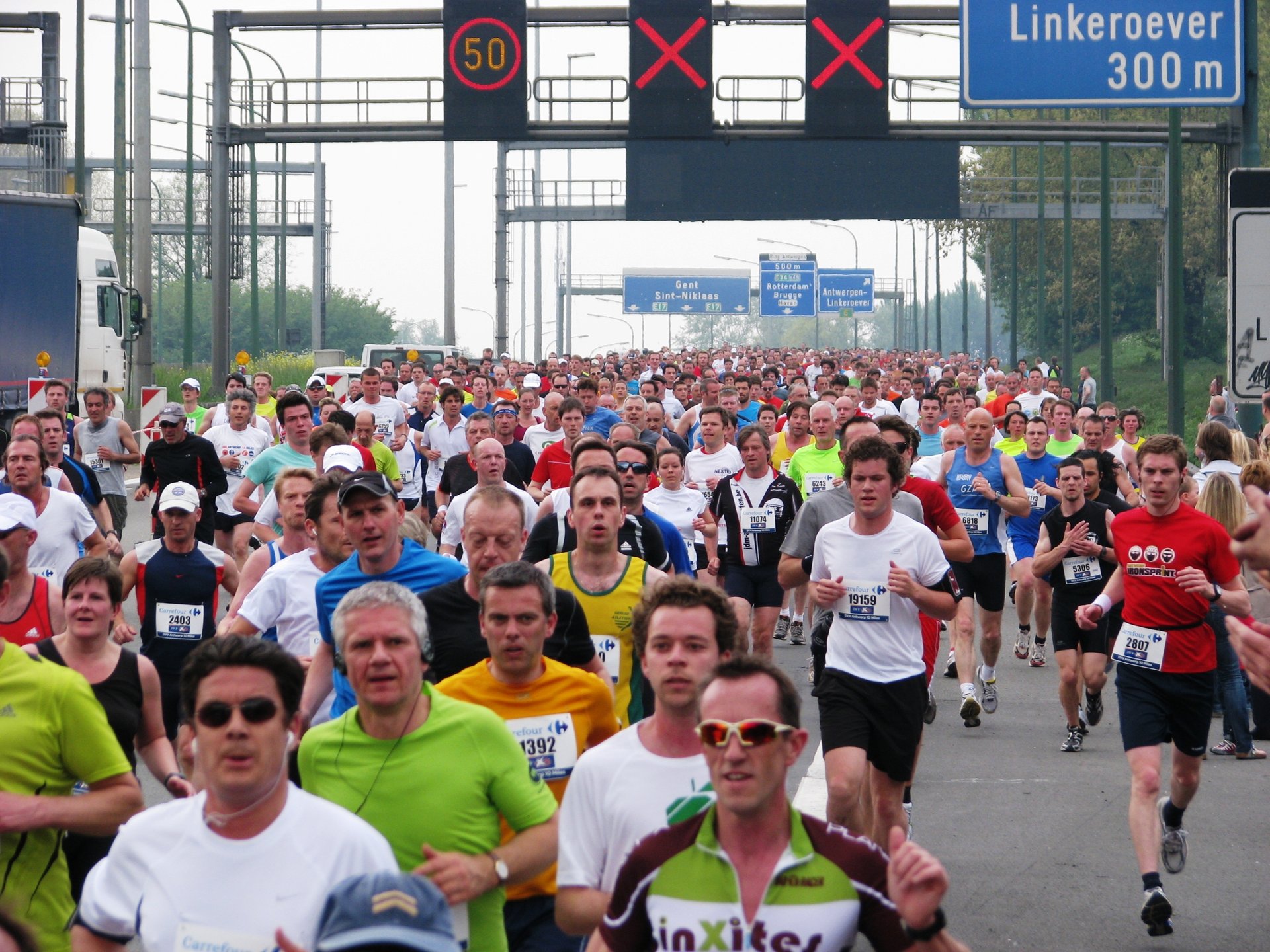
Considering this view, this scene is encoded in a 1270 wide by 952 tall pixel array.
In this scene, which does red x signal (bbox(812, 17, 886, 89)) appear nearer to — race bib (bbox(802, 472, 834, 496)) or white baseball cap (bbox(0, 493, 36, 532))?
race bib (bbox(802, 472, 834, 496))

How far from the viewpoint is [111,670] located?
19.5 ft

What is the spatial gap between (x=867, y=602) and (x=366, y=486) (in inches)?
83.4

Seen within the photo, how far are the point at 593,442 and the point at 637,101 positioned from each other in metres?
15.1

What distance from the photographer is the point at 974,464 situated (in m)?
12.8

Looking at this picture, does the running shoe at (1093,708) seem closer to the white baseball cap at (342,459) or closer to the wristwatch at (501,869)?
the white baseball cap at (342,459)

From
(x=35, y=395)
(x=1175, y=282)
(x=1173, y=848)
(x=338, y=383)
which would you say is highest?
(x=1175, y=282)

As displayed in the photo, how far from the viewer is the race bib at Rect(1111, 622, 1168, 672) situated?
765 centimetres

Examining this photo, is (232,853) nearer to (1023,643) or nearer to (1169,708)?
(1169,708)

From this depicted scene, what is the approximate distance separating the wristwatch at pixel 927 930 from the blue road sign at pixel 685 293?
314 ft

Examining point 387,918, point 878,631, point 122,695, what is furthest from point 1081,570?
point 387,918

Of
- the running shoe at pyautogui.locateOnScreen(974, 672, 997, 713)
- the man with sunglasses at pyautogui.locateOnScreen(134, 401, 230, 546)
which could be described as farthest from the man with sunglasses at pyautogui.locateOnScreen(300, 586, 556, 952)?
the man with sunglasses at pyautogui.locateOnScreen(134, 401, 230, 546)

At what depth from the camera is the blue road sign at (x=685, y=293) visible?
325 ft

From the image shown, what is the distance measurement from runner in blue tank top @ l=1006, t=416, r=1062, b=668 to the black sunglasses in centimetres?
981

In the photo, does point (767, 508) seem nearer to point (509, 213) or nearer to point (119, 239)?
point (119, 239)
